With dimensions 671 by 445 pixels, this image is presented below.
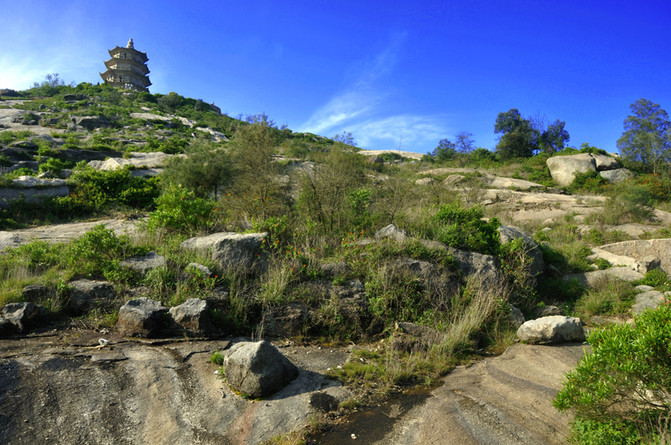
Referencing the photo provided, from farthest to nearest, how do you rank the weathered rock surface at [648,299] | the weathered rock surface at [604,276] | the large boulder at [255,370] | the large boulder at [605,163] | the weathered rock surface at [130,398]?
the large boulder at [605,163]
the weathered rock surface at [604,276]
the weathered rock surface at [648,299]
the large boulder at [255,370]
the weathered rock surface at [130,398]

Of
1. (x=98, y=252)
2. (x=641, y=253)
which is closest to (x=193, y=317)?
(x=98, y=252)

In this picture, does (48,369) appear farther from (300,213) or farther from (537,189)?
(537,189)

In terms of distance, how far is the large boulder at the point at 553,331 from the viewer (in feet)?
22.2

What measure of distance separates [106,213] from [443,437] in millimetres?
14229

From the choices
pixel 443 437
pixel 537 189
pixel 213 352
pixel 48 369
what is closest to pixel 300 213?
pixel 213 352

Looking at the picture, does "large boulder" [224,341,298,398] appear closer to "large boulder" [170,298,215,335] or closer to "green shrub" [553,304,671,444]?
"large boulder" [170,298,215,335]

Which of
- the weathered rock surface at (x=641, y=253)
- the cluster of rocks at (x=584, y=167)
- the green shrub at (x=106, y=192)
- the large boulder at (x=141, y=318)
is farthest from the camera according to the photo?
the cluster of rocks at (x=584, y=167)

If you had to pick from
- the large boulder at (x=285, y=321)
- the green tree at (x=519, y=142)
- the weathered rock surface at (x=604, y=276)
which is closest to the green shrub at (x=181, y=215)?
the large boulder at (x=285, y=321)

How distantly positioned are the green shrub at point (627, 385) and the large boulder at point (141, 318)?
5.56 metres

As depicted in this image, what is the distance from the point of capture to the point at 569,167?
79.9 ft

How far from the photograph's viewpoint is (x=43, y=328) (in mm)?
6055

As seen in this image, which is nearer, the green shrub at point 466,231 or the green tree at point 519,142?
the green shrub at point 466,231

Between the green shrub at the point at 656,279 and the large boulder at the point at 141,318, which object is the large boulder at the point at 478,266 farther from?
the large boulder at the point at 141,318

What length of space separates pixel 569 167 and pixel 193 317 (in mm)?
25351
